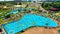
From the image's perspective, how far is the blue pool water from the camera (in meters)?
2.29

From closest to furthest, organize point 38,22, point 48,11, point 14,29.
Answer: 1. point 14,29
2. point 38,22
3. point 48,11

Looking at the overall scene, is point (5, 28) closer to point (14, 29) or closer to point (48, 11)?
point (14, 29)

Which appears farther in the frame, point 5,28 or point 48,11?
point 48,11

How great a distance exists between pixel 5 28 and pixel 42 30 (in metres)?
0.64

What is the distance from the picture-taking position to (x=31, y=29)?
7.67ft

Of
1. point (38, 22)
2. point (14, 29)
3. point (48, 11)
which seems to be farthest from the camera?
point (48, 11)

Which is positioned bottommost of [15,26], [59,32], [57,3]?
[59,32]

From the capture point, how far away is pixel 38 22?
2436mm

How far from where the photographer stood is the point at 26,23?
240 centimetres

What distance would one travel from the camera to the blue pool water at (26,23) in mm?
2291

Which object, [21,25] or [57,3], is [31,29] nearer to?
[21,25]

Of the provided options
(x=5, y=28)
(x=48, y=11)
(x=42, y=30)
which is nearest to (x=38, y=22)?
(x=42, y=30)

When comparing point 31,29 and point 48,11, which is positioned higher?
point 48,11

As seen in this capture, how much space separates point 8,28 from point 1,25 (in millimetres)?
142
